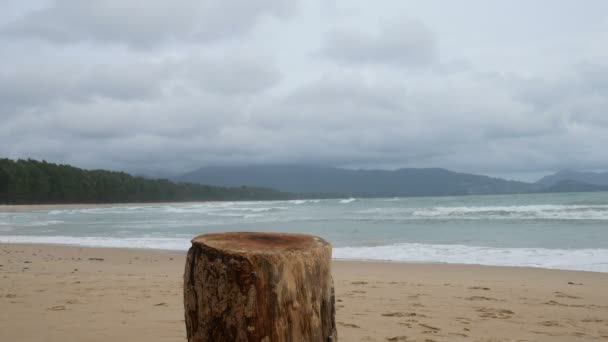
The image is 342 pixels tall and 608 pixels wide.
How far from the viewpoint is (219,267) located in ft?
7.51

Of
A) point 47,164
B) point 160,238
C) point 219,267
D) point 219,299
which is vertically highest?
point 47,164

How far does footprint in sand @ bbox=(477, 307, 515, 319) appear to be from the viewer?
192 inches

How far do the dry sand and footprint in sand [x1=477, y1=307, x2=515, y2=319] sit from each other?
0.01 meters

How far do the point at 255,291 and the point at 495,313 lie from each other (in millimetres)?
3676

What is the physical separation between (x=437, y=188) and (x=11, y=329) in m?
141

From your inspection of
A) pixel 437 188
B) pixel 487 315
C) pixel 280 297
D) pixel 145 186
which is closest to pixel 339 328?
pixel 487 315

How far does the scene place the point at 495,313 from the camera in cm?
500

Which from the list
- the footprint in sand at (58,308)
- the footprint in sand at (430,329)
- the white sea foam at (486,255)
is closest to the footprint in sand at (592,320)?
the footprint in sand at (430,329)

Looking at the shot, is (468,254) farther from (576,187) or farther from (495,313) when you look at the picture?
(576,187)

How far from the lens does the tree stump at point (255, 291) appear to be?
2.24 meters

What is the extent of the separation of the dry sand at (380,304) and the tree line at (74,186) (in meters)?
54.1

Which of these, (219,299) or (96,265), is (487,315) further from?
(96,265)

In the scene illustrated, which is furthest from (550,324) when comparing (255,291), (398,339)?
(255,291)

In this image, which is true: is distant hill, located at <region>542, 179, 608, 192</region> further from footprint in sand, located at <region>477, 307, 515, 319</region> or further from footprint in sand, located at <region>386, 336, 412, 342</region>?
footprint in sand, located at <region>386, 336, 412, 342</region>
